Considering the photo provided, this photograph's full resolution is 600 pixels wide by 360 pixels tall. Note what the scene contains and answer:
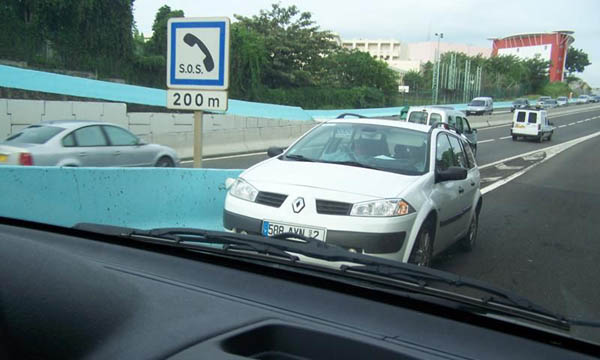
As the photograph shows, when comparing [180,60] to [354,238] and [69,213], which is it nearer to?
[69,213]

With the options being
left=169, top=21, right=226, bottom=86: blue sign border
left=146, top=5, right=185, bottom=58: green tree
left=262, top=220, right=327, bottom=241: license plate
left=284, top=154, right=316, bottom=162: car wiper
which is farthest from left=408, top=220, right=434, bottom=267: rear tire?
left=146, top=5, right=185, bottom=58: green tree

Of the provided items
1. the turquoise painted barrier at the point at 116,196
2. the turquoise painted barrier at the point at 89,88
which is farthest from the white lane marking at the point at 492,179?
the turquoise painted barrier at the point at 89,88

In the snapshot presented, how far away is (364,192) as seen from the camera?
16.1 feet

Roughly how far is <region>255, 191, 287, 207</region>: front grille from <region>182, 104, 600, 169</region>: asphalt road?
34.5 feet

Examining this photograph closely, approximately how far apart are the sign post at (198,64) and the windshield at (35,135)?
3.71 m

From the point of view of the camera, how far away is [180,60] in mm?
6758

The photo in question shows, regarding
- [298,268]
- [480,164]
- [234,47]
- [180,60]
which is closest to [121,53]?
[234,47]

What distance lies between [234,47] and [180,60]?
2410 centimetres

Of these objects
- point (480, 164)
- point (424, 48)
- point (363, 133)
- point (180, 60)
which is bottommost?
point (480, 164)

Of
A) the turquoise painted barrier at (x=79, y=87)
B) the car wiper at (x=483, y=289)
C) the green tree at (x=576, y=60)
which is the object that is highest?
the green tree at (x=576, y=60)

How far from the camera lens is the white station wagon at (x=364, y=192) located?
15.4 feet

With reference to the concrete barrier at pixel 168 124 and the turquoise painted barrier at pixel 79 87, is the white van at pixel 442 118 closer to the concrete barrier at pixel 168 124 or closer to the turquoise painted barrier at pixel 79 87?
the concrete barrier at pixel 168 124

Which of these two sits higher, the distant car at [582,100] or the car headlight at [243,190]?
the distant car at [582,100]

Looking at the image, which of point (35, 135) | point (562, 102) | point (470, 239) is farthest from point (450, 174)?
point (562, 102)
